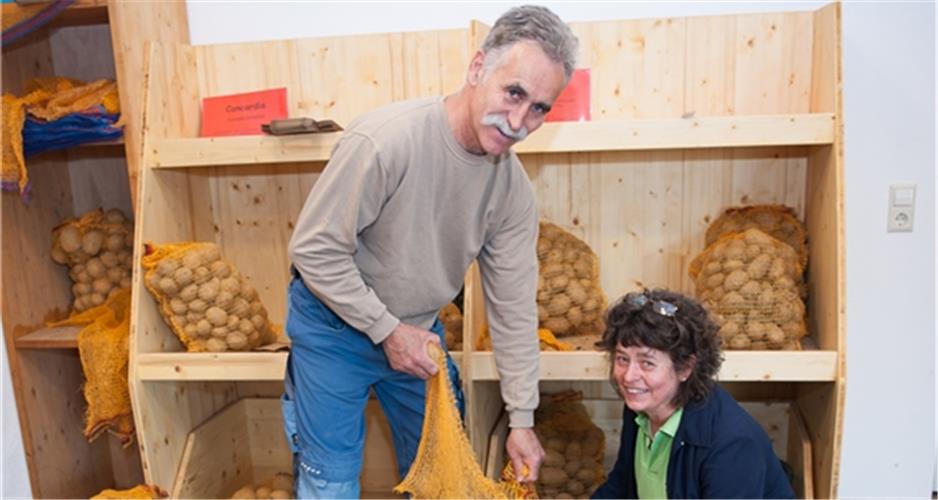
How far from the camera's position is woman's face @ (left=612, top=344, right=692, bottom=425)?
127 cm

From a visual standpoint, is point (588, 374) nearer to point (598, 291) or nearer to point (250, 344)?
point (598, 291)

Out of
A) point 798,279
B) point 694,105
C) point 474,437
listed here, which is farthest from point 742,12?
point 474,437

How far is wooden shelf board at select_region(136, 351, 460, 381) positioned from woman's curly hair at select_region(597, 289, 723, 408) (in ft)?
1.70

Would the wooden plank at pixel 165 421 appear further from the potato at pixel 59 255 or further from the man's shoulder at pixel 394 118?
the man's shoulder at pixel 394 118

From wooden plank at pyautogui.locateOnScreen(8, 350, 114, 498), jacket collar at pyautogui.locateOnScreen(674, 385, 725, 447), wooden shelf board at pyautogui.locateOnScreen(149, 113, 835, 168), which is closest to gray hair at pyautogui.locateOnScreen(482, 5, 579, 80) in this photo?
wooden shelf board at pyautogui.locateOnScreen(149, 113, 835, 168)

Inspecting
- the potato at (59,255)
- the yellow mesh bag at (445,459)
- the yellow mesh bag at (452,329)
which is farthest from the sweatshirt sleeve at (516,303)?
the potato at (59,255)

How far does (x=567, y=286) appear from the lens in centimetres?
174

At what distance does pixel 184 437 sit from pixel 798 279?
5.91 ft

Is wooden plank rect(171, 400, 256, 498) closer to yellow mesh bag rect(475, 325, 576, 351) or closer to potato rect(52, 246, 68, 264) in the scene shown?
potato rect(52, 246, 68, 264)

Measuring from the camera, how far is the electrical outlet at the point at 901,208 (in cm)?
175

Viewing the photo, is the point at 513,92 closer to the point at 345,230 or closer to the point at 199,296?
the point at 345,230

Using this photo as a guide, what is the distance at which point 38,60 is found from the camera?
1941 millimetres

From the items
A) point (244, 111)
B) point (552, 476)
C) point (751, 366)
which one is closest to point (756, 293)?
point (751, 366)

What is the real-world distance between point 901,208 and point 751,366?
728 mm
